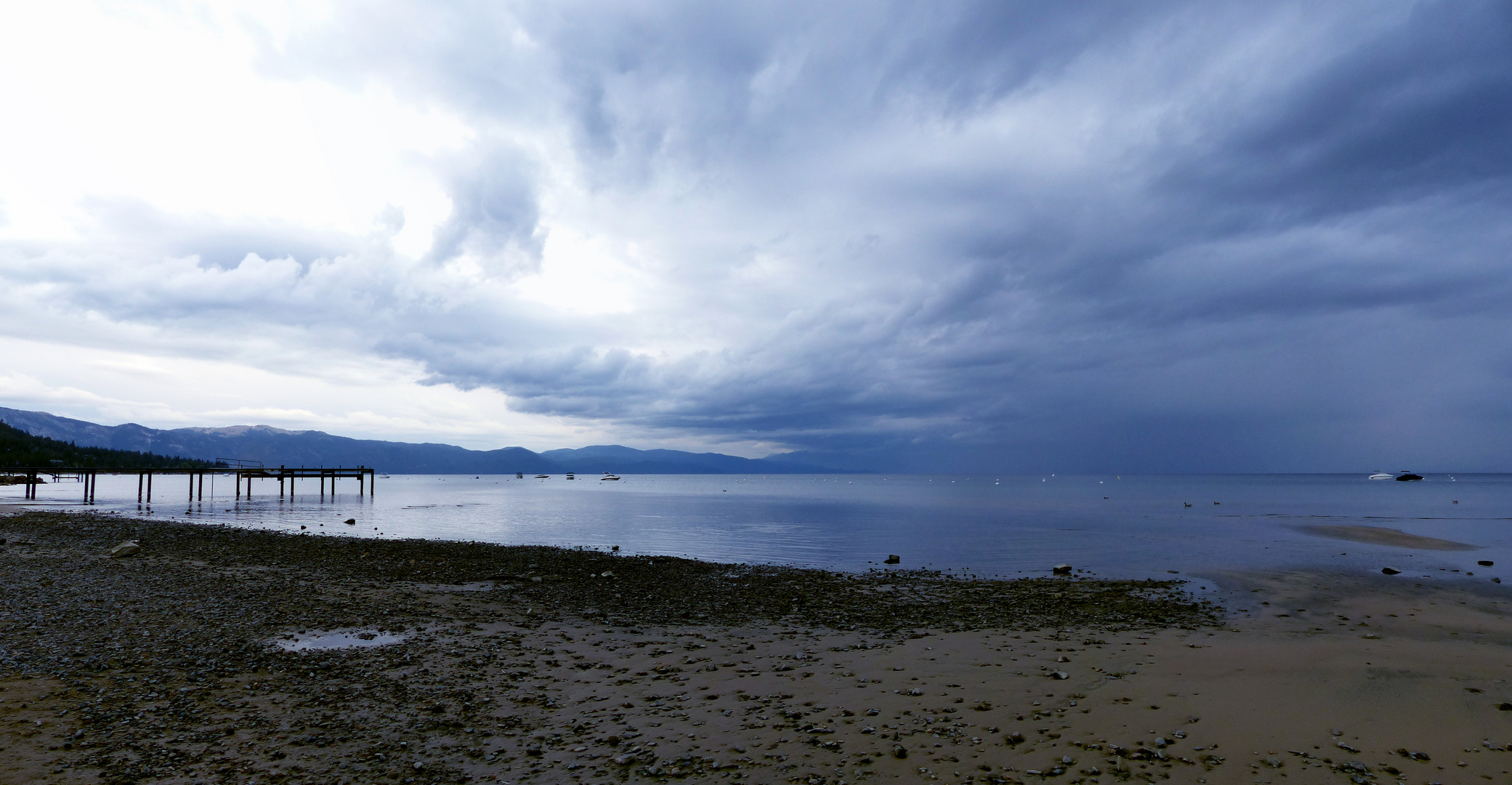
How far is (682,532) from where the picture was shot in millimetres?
46031

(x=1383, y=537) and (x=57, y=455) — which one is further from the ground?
(x=57, y=455)

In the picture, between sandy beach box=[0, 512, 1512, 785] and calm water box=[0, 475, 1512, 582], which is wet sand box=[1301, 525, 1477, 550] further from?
sandy beach box=[0, 512, 1512, 785]

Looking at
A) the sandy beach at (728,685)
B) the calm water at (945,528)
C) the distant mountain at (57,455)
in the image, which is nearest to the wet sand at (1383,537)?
the calm water at (945,528)

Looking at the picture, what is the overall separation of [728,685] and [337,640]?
25.9ft

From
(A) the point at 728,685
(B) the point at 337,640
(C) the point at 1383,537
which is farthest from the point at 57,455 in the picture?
(C) the point at 1383,537

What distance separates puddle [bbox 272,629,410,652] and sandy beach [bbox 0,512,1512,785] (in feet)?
0.53

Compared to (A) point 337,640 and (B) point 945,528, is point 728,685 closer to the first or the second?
(A) point 337,640

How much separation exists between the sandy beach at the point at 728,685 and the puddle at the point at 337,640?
162 mm

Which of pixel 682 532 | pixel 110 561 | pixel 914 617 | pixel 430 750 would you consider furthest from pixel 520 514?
pixel 430 750

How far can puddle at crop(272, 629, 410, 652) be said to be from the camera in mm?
12500

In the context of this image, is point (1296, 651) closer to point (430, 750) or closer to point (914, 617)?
point (914, 617)

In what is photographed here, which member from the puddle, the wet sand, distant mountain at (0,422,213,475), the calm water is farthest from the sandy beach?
distant mountain at (0,422,213,475)

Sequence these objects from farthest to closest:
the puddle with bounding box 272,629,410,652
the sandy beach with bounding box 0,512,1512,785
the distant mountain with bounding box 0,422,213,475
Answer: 1. the distant mountain with bounding box 0,422,213,475
2. the puddle with bounding box 272,629,410,652
3. the sandy beach with bounding box 0,512,1512,785

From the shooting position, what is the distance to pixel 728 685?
430 inches
